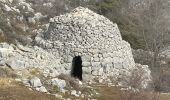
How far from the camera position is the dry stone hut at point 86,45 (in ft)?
109

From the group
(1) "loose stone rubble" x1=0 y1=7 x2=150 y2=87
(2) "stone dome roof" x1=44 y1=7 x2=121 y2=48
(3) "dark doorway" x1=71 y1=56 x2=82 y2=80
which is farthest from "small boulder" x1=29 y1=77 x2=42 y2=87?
(2) "stone dome roof" x1=44 y1=7 x2=121 y2=48

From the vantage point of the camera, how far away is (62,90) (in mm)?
27438

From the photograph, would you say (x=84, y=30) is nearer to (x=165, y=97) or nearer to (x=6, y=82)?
(x=165, y=97)

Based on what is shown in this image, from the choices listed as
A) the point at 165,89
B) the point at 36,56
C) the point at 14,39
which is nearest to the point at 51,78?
the point at 36,56

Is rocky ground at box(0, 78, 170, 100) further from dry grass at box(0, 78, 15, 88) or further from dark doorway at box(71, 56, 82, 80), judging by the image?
dark doorway at box(71, 56, 82, 80)

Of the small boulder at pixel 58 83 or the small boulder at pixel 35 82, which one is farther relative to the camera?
the small boulder at pixel 58 83

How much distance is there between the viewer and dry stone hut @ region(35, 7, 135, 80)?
109 ft

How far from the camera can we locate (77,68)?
35.0 m

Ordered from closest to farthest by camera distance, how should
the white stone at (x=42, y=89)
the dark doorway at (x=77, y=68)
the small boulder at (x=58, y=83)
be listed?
the white stone at (x=42, y=89) < the small boulder at (x=58, y=83) < the dark doorway at (x=77, y=68)

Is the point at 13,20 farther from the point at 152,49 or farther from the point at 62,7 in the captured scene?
the point at 152,49

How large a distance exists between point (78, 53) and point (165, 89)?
9833mm

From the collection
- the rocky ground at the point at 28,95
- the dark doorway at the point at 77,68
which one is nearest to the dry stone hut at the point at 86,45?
the dark doorway at the point at 77,68

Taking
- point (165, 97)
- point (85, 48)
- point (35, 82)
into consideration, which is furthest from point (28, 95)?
point (165, 97)

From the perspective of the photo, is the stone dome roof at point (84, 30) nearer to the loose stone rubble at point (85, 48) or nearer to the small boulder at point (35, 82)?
the loose stone rubble at point (85, 48)
